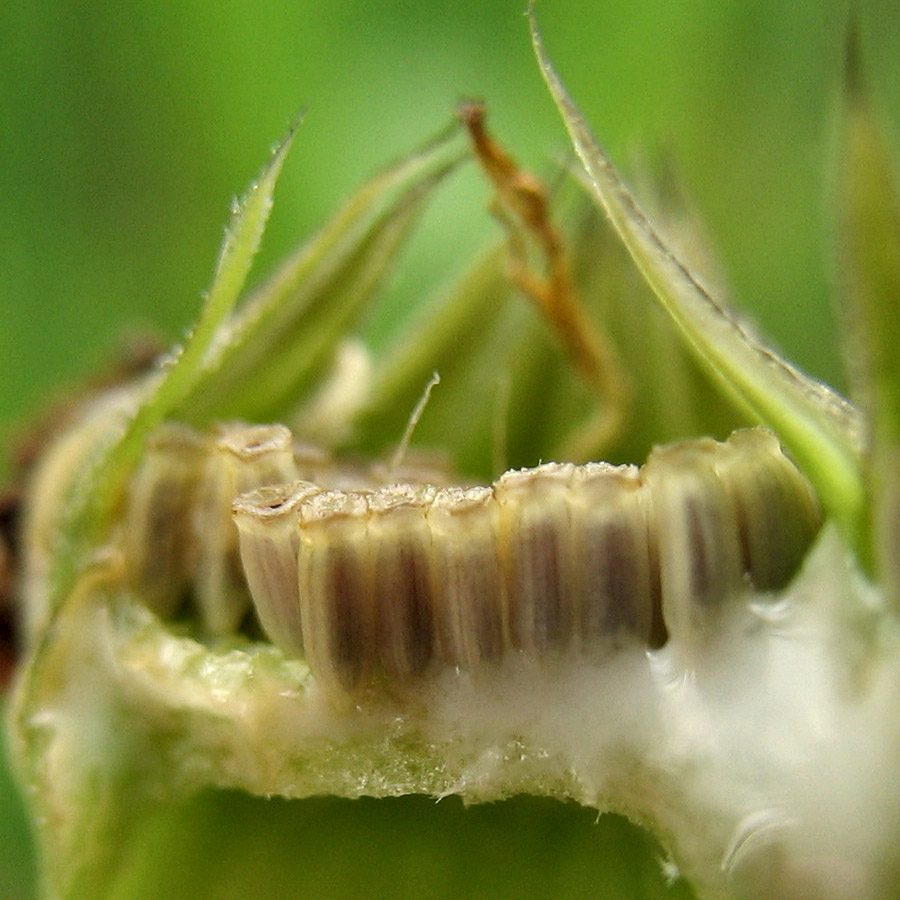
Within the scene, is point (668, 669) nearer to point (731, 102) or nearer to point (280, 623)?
point (280, 623)

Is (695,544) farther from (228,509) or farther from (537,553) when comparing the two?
(228,509)

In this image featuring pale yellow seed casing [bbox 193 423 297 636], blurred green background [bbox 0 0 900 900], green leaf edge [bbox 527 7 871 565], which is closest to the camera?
green leaf edge [bbox 527 7 871 565]

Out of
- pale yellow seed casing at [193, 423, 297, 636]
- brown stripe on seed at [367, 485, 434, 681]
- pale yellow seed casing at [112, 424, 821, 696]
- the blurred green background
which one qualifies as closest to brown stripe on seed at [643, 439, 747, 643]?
pale yellow seed casing at [112, 424, 821, 696]

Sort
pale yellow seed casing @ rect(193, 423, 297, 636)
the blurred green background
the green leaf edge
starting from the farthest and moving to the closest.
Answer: the blurred green background → pale yellow seed casing @ rect(193, 423, 297, 636) → the green leaf edge

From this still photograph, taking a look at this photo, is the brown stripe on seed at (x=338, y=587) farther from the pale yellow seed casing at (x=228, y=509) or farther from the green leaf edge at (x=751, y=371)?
the green leaf edge at (x=751, y=371)

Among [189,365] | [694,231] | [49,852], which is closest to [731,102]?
[694,231]

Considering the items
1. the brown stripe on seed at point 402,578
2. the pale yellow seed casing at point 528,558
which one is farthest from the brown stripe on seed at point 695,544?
the brown stripe on seed at point 402,578

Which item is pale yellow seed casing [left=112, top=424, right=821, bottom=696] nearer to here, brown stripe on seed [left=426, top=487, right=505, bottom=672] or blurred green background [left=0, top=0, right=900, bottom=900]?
brown stripe on seed [left=426, top=487, right=505, bottom=672]

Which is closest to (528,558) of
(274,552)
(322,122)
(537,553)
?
(537,553)

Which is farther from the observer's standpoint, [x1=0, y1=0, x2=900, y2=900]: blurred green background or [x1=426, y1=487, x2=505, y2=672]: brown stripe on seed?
[x1=0, y1=0, x2=900, y2=900]: blurred green background
